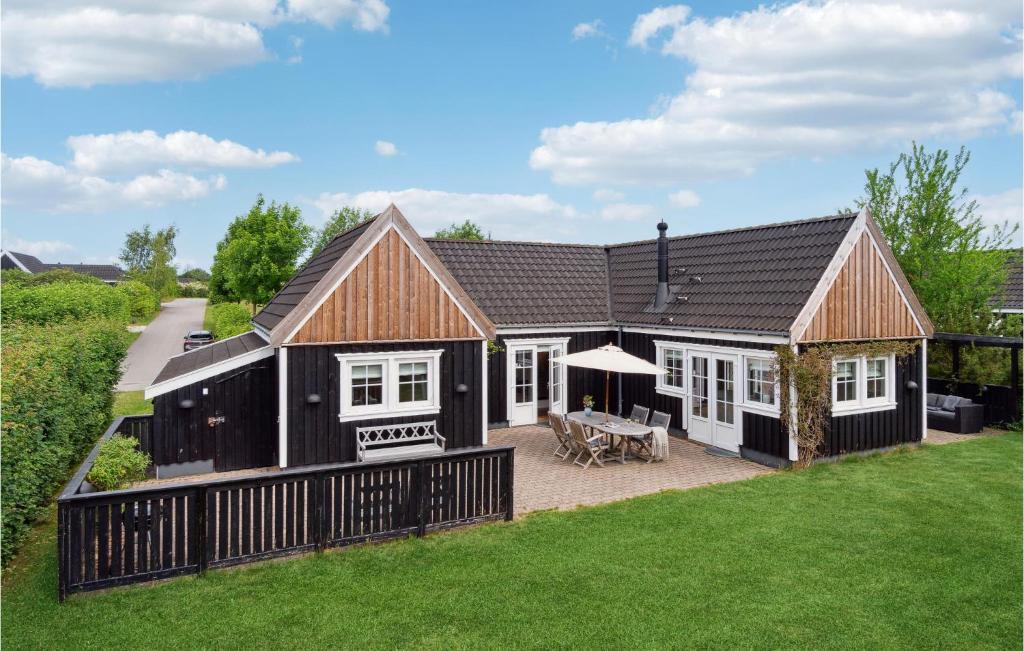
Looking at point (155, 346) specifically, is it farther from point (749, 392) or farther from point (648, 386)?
point (749, 392)

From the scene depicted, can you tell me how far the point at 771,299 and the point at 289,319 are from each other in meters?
9.57

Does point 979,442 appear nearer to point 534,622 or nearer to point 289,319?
point 534,622

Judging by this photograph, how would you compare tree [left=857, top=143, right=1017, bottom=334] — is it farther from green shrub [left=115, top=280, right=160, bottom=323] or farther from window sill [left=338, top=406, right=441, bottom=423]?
green shrub [left=115, top=280, right=160, bottom=323]

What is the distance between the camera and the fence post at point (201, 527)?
245 inches

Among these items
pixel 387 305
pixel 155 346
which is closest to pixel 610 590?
pixel 387 305

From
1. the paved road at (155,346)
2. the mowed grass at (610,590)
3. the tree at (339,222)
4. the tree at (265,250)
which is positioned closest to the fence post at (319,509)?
the mowed grass at (610,590)

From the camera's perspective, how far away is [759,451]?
38.5ft

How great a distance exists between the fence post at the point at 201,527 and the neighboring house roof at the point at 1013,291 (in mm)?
27956

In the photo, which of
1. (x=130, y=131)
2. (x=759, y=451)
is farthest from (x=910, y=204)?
(x=130, y=131)

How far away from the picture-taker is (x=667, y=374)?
1399 cm

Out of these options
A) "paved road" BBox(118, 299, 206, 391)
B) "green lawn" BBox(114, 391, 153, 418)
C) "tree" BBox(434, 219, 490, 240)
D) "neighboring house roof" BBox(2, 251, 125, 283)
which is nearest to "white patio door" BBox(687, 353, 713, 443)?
"green lawn" BBox(114, 391, 153, 418)

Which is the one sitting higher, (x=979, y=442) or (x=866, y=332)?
(x=866, y=332)

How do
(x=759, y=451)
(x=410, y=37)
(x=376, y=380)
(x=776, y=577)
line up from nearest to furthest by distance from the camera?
(x=776, y=577) < (x=376, y=380) < (x=759, y=451) < (x=410, y=37)

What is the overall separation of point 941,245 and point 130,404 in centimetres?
2475
